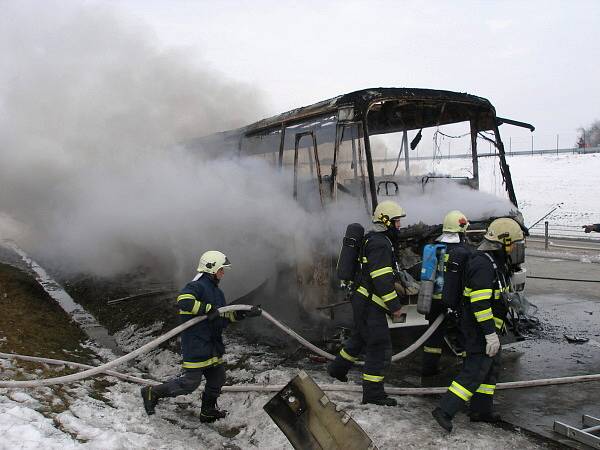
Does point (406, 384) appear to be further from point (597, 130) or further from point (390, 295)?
point (597, 130)

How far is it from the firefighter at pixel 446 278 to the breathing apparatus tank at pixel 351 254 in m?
0.80

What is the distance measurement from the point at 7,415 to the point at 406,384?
3483 mm

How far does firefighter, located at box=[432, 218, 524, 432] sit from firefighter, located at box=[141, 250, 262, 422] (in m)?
1.88

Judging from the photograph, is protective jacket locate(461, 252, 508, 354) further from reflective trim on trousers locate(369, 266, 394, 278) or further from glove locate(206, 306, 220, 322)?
glove locate(206, 306, 220, 322)

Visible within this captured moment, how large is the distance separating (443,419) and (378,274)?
1.28 m

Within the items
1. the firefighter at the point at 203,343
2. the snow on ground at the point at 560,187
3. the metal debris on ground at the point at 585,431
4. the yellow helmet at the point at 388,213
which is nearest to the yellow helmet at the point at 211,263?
the firefighter at the point at 203,343

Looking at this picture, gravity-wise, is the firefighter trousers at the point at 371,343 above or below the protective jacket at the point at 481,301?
below

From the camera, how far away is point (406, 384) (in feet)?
16.4

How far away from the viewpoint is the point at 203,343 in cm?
422

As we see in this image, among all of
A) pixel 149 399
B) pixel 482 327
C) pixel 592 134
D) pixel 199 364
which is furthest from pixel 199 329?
pixel 592 134

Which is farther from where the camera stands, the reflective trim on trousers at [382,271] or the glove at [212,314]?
the reflective trim on trousers at [382,271]

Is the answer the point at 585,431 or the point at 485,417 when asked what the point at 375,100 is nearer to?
the point at 485,417

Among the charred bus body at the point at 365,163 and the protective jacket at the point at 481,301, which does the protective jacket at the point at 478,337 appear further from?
the charred bus body at the point at 365,163

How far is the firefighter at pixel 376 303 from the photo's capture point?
437 cm
